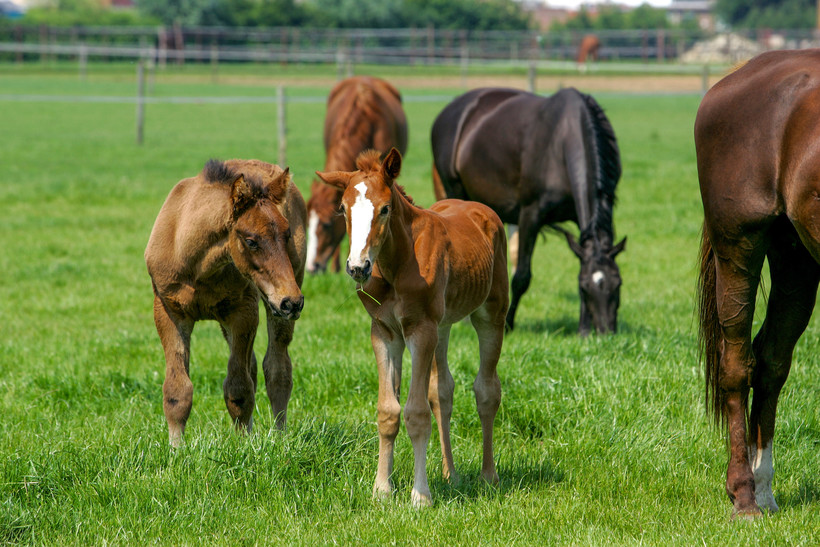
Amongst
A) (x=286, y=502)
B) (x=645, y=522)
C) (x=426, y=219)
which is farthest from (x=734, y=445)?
(x=286, y=502)

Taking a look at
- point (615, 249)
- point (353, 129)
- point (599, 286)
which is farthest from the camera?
point (353, 129)

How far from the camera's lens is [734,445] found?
3.77 meters

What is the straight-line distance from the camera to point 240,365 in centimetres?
442

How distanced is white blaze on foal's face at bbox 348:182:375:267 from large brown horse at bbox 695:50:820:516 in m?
1.45

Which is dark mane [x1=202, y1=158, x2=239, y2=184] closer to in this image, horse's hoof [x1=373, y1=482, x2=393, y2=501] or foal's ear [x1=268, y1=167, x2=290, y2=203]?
foal's ear [x1=268, y1=167, x2=290, y2=203]

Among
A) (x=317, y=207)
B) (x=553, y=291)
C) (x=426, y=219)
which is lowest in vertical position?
(x=553, y=291)

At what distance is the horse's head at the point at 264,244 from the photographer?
381 cm

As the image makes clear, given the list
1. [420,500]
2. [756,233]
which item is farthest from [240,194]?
[756,233]

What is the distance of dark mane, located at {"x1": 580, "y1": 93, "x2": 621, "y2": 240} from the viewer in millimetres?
6969

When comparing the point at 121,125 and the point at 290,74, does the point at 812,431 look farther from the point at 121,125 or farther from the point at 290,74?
the point at 290,74

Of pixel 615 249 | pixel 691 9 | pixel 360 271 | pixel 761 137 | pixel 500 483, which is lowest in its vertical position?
pixel 500 483

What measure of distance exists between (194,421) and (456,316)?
69.1 inches

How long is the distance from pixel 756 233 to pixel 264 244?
206cm

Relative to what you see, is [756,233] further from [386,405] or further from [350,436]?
[350,436]
